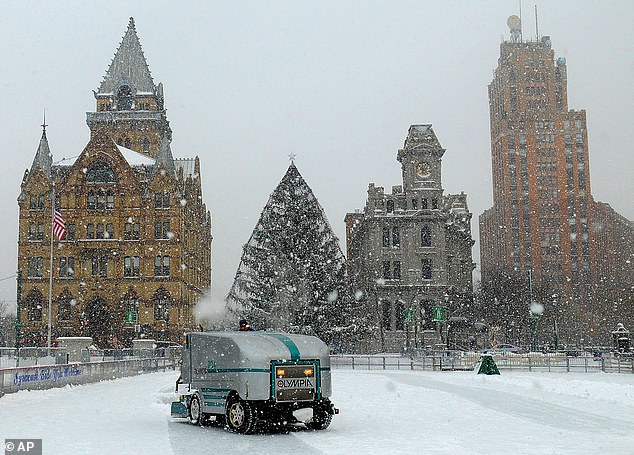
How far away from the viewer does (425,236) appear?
90.2 meters

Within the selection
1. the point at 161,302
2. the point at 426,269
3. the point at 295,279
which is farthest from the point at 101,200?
the point at 295,279

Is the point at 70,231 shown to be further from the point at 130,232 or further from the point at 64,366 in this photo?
the point at 64,366

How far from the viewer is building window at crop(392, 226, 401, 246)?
89.9 meters

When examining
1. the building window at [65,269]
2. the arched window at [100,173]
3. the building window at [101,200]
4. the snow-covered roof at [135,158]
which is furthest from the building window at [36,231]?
the snow-covered roof at [135,158]

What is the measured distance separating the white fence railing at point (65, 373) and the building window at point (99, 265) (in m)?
43.5

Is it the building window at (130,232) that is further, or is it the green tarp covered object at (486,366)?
the building window at (130,232)

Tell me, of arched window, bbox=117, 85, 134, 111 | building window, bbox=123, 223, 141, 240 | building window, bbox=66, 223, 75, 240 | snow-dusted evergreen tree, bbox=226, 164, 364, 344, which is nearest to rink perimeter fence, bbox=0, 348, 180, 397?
snow-dusted evergreen tree, bbox=226, 164, 364, 344

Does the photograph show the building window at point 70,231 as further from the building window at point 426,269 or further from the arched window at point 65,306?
the building window at point 426,269

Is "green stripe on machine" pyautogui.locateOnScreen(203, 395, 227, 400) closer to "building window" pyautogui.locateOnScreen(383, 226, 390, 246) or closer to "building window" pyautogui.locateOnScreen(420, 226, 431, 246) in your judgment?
"building window" pyautogui.locateOnScreen(383, 226, 390, 246)

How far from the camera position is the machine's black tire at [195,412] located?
59.0 feet

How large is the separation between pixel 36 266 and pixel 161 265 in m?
13.3

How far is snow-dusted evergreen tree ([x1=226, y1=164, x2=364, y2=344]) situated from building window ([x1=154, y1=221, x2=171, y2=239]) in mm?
33854

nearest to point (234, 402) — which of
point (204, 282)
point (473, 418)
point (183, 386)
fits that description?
point (183, 386)

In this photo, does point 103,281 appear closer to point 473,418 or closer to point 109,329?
point 109,329
